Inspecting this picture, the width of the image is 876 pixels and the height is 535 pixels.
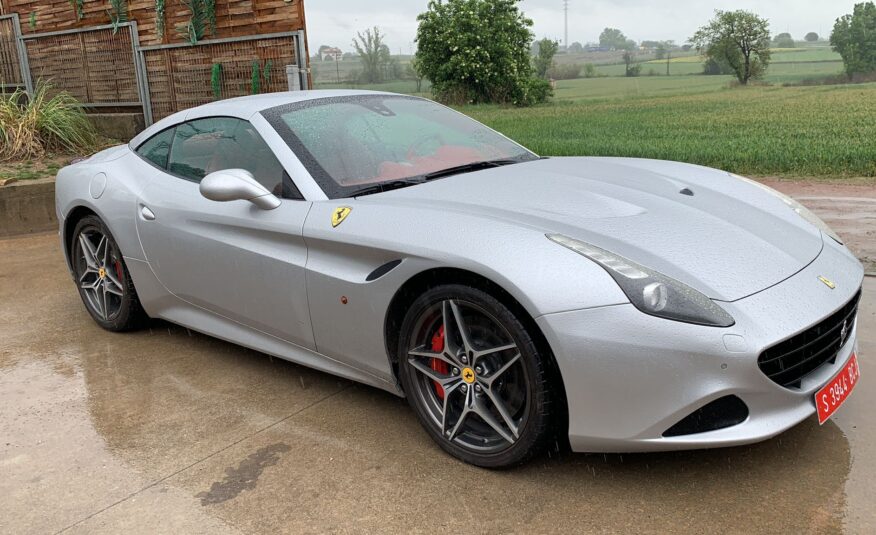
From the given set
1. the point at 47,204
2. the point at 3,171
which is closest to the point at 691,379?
the point at 47,204

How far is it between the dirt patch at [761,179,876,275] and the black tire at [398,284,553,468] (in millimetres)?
3291

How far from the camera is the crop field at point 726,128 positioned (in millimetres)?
7203

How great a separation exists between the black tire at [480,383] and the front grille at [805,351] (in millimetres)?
679

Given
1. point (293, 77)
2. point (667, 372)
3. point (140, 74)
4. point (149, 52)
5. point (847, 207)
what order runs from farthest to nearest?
point (140, 74) < point (149, 52) < point (293, 77) < point (847, 207) < point (667, 372)

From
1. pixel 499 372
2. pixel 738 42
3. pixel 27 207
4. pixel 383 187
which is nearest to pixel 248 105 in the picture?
pixel 383 187

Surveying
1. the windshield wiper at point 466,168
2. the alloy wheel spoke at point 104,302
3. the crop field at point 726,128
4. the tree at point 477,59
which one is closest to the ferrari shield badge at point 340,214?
the windshield wiper at point 466,168

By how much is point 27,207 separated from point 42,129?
185 centimetres

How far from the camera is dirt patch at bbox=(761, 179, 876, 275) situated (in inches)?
213

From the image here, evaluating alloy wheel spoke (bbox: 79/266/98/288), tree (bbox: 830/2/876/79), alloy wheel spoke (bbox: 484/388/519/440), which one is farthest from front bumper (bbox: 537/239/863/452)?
tree (bbox: 830/2/876/79)

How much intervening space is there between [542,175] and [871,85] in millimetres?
5024

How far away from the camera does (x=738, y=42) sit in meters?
7.50

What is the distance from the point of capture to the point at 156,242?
391 centimetres

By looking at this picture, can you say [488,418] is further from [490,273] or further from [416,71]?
[416,71]

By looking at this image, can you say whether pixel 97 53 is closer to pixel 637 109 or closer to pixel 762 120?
pixel 637 109
